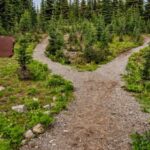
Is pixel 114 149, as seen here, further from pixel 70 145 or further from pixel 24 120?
pixel 24 120

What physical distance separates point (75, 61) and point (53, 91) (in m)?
16.5

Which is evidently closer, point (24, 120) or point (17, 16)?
point (24, 120)

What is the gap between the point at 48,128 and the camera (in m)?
Result: 16.1

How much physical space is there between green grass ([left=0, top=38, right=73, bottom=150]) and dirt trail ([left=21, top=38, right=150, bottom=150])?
26.2 inches

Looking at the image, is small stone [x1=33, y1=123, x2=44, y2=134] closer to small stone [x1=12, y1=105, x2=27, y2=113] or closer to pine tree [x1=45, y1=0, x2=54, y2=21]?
small stone [x1=12, y1=105, x2=27, y2=113]

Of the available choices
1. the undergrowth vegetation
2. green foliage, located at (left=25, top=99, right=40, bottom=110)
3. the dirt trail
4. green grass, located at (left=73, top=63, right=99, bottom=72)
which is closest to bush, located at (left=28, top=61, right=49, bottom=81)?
the dirt trail

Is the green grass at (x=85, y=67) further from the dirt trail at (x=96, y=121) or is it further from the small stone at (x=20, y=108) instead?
the small stone at (x=20, y=108)

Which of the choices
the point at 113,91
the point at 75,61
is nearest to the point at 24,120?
the point at 113,91

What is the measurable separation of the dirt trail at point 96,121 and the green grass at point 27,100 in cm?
67

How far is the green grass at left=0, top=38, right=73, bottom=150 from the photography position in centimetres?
1526

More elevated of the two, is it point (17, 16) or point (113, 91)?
point (17, 16)

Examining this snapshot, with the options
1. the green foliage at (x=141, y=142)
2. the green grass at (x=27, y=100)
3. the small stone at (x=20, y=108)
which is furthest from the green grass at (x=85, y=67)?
the green foliage at (x=141, y=142)

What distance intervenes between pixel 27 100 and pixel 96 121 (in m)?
5.39

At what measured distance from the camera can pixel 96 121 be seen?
16922mm
